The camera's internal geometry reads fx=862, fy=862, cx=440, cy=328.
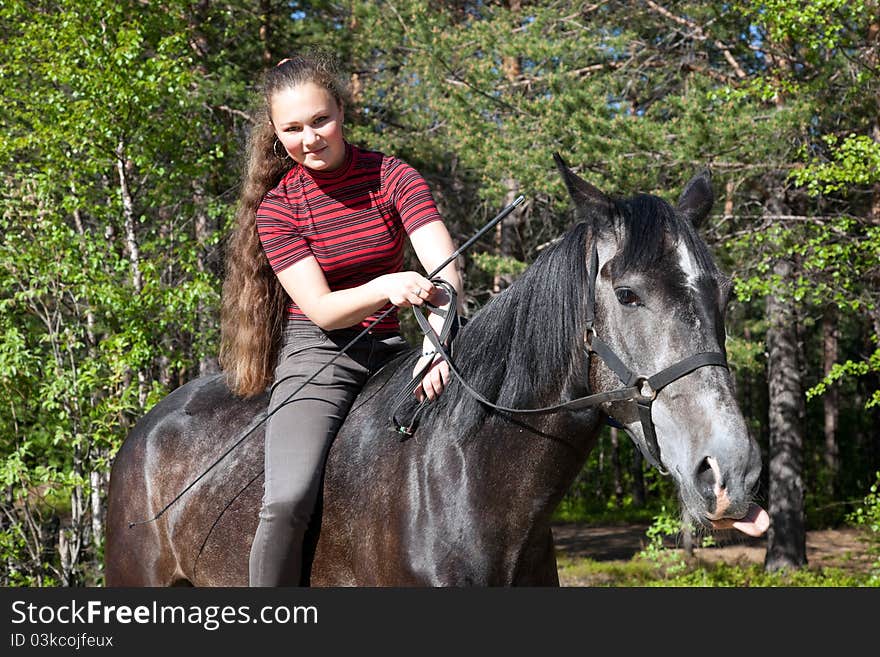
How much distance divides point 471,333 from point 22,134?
20.7 feet

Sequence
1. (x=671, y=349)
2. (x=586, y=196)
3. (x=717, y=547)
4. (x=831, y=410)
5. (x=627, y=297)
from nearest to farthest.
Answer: (x=671, y=349) < (x=627, y=297) < (x=586, y=196) < (x=717, y=547) < (x=831, y=410)

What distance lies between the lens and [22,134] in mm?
7520

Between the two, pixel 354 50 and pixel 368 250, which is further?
pixel 354 50

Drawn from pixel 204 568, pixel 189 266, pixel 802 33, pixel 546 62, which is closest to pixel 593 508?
pixel 546 62

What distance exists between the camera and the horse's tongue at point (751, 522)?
210 cm

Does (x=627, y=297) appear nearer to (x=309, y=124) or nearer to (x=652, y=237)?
(x=652, y=237)

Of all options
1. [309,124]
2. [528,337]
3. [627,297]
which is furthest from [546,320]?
[309,124]

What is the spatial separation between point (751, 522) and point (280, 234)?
174 cm

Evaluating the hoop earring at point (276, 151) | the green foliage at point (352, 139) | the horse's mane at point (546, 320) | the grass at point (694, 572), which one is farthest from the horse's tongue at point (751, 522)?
the grass at point (694, 572)

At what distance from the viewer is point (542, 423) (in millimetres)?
2510

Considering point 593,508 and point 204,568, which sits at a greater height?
point 204,568

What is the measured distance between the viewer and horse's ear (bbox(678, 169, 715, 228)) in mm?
2639

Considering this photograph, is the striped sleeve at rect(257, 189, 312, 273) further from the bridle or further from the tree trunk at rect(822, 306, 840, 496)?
the tree trunk at rect(822, 306, 840, 496)

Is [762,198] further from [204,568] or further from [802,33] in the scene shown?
[204,568]
